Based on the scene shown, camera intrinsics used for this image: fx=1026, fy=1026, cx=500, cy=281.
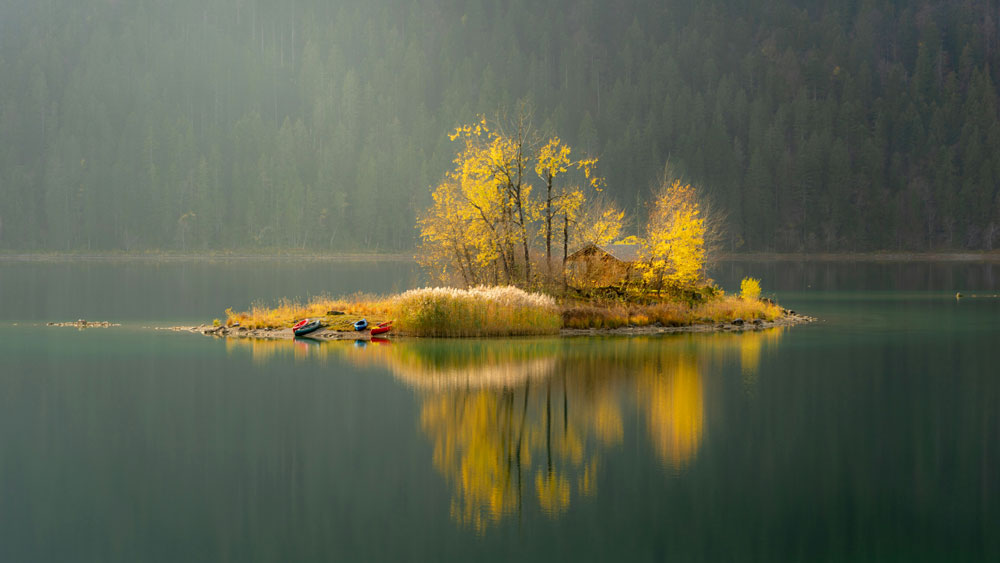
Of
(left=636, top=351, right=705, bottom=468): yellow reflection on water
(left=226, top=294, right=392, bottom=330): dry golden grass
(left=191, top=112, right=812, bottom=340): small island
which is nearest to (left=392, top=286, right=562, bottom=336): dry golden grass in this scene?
(left=191, top=112, right=812, bottom=340): small island

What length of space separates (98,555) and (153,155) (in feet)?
620

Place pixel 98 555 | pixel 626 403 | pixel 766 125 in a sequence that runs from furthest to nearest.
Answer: pixel 766 125 < pixel 626 403 < pixel 98 555

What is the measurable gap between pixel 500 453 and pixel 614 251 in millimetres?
30345

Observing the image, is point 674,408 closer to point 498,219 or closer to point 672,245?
point 672,245

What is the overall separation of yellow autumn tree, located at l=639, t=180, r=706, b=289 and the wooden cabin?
34.1 inches

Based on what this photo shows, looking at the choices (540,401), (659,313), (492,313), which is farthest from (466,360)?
(659,313)

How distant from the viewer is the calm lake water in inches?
543

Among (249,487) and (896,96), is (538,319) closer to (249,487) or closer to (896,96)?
Result: (249,487)

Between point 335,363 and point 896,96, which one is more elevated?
point 896,96

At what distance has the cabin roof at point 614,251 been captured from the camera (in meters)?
45.6

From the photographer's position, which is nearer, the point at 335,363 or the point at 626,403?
the point at 626,403

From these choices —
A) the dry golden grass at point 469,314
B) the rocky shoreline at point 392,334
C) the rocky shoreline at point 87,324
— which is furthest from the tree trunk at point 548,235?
the rocky shoreline at point 87,324

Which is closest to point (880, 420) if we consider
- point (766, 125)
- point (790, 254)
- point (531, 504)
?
point (531, 504)

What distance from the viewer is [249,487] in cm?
1638
